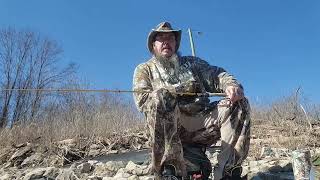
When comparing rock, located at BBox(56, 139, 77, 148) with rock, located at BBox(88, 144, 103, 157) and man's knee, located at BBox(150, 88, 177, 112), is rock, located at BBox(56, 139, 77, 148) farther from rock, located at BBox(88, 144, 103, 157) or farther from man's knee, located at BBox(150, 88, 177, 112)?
man's knee, located at BBox(150, 88, 177, 112)

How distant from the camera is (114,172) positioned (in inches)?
226

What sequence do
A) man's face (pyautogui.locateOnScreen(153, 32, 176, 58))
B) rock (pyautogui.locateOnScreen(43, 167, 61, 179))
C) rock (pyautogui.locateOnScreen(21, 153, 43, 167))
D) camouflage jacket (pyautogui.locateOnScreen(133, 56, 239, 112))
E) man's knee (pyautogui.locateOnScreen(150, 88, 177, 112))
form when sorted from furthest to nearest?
rock (pyautogui.locateOnScreen(21, 153, 43, 167)), rock (pyautogui.locateOnScreen(43, 167, 61, 179)), man's face (pyautogui.locateOnScreen(153, 32, 176, 58)), camouflage jacket (pyautogui.locateOnScreen(133, 56, 239, 112)), man's knee (pyautogui.locateOnScreen(150, 88, 177, 112))

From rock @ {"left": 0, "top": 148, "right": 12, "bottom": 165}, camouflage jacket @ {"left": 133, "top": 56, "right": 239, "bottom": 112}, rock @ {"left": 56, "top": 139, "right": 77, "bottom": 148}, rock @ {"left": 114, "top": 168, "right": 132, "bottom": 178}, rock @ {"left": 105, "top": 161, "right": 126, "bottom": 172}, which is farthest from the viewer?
Result: rock @ {"left": 0, "top": 148, "right": 12, "bottom": 165}

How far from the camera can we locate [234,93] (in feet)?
12.3

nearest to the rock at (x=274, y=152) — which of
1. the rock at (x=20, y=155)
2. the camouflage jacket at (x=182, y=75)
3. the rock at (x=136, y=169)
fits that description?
the rock at (x=136, y=169)

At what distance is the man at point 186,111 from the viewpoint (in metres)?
3.67

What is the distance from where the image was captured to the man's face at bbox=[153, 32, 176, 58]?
443cm

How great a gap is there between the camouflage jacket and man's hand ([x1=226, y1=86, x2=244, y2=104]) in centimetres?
26

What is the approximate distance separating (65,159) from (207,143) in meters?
4.42

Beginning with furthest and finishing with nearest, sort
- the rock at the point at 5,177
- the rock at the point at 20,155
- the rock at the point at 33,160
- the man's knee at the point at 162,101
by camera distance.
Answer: the rock at the point at 20,155, the rock at the point at 33,160, the rock at the point at 5,177, the man's knee at the point at 162,101

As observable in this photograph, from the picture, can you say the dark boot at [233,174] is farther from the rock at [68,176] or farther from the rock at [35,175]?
the rock at [35,175]

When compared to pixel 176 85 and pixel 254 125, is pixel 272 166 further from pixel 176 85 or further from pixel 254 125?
pixel 254 125

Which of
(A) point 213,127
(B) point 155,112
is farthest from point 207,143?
(B) point 155,112

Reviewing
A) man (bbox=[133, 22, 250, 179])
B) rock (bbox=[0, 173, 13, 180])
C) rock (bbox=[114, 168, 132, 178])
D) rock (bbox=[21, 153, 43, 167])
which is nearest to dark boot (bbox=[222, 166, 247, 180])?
man (bbox=[133, 22, 250, 179])
